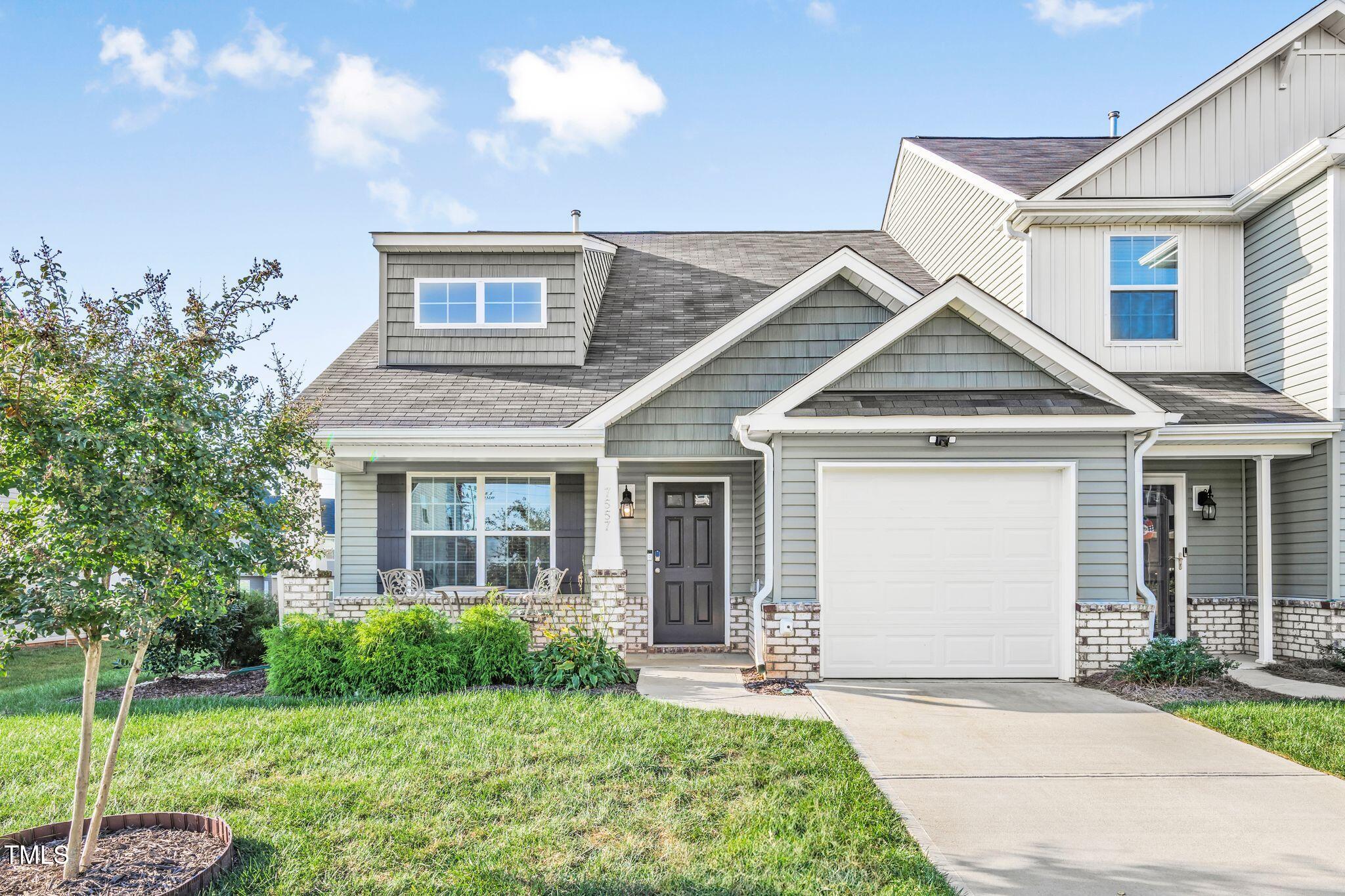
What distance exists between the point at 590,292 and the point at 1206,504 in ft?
28.0

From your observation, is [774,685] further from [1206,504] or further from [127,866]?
[1206,504]

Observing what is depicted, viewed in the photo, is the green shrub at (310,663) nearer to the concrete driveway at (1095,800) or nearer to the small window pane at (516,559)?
the small window pane at (516,559)

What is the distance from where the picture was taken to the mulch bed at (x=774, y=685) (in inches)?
332

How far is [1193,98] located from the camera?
453 inches

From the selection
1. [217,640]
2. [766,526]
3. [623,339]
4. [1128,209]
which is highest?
[1128,209]

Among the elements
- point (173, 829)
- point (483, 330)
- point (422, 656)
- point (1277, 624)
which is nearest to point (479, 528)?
point (483, 330)

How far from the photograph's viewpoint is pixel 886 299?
35.6ft

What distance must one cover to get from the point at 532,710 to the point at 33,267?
184 inches

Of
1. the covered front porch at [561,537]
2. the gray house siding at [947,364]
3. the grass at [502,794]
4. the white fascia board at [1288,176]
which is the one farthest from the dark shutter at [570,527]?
the white fascia board at [1288,176]

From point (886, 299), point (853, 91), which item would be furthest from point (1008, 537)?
point (853, 91)

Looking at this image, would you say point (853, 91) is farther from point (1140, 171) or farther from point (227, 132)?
point (227, 132)

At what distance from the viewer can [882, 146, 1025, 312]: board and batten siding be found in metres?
12.2

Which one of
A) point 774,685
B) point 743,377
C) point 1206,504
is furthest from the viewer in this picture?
point 1206,504

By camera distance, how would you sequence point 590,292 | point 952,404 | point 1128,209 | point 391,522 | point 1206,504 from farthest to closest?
point 590,292 → point 1128,209 → point 391,522 → point 1206,504 → point 952,404
